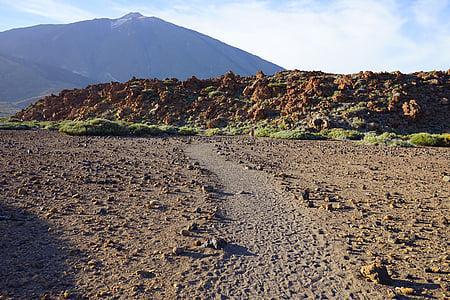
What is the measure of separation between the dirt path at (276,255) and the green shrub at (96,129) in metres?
14.4

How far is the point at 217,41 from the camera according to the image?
188625 millimetres

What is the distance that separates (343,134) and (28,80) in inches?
3778

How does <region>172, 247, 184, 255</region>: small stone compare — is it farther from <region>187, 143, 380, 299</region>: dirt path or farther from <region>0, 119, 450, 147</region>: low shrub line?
<region>0, 119, 450, 147</region>: low shrub line

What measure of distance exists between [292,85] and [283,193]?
21.2 meters

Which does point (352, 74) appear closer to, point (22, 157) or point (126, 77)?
point (22, 157)

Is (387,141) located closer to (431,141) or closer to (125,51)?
(431,141)

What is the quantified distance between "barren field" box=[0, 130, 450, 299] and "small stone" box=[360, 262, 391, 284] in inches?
2.4

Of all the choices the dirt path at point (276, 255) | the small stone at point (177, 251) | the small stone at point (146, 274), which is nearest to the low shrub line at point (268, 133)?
the dirt path at point (276, 255)

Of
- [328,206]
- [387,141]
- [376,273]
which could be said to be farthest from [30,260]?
[387,141]

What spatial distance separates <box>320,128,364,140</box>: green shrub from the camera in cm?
1969

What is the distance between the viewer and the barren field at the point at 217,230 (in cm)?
443

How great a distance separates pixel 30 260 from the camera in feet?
15.8

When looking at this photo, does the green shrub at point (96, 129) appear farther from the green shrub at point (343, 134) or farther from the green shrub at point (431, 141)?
the green shrub at point (431, 141)

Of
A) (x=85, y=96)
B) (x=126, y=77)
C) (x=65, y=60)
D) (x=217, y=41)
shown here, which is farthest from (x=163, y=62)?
(x=85, y=96)
